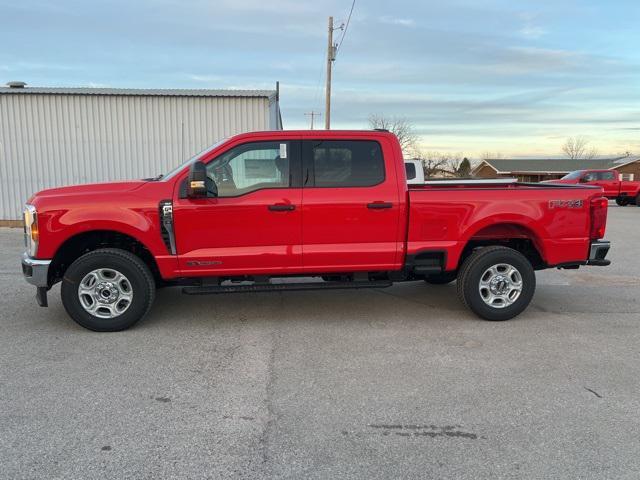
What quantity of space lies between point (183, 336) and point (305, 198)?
181 cm

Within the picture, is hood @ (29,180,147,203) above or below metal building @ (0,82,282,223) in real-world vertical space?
below

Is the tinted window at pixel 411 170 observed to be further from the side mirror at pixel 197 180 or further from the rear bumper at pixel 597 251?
the side mirror at pixel 197 180

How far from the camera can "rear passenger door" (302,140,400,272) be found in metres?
5.05

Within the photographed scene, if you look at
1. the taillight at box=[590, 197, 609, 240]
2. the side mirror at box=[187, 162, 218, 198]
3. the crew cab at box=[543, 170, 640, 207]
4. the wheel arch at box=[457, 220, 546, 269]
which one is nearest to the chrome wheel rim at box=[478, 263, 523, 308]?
the wheel arch at box=[457, 220, 546, 269]

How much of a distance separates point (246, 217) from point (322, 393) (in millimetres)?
1998

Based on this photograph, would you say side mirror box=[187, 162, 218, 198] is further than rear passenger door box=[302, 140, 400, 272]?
No

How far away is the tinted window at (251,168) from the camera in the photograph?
4.95 metres

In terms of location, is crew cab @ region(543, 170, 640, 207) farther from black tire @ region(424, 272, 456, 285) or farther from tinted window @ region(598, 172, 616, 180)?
black tire @ region(424, 272, 456, 285)

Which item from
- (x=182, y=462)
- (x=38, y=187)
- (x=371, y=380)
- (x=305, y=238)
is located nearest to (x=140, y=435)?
(x=182, y=462)

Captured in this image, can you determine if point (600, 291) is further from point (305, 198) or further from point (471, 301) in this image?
point (305, 198)

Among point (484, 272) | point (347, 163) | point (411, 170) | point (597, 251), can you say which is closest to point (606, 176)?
point (597, 251)

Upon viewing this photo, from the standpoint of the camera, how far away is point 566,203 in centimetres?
533

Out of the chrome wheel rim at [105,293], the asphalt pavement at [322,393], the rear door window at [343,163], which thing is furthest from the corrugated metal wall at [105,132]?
the chrome wheel rim at [105,293]

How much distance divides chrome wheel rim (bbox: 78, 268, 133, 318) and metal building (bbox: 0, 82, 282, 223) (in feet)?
29.7
